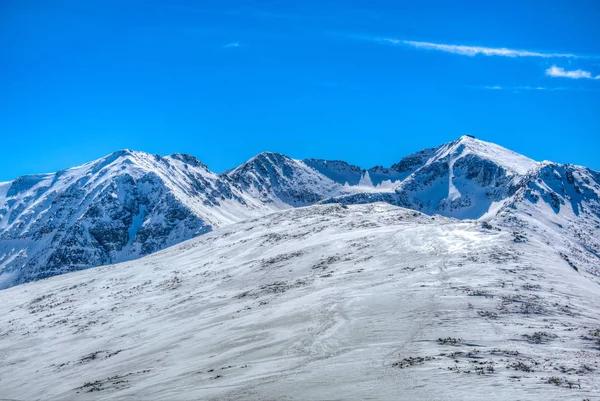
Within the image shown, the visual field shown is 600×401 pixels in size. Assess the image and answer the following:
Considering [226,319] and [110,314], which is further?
[110,314]

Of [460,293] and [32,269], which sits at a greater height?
[32,269]

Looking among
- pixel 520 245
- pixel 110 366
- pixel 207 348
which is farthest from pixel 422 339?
pixel 520 245

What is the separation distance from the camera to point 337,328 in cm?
3106

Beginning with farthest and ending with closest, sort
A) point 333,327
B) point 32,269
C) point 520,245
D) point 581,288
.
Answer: point 32,269, point 520,245, point 581,288, point 333,327

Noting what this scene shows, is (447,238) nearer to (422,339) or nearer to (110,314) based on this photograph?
(422,339)

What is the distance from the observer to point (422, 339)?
88.9 ft

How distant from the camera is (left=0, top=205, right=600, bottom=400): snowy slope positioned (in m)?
22.5

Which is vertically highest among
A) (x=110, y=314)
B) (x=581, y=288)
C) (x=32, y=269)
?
(x=32, y=269)

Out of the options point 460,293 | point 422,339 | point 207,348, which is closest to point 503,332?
point 422,339

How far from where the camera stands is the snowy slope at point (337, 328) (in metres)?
22.5

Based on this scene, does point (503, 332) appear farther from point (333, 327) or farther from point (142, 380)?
point (142, 380)

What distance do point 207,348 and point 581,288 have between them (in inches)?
1044

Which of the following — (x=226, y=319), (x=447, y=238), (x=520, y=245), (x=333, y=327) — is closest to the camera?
(x=333, y=327)

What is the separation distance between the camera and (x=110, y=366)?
3500 cm
